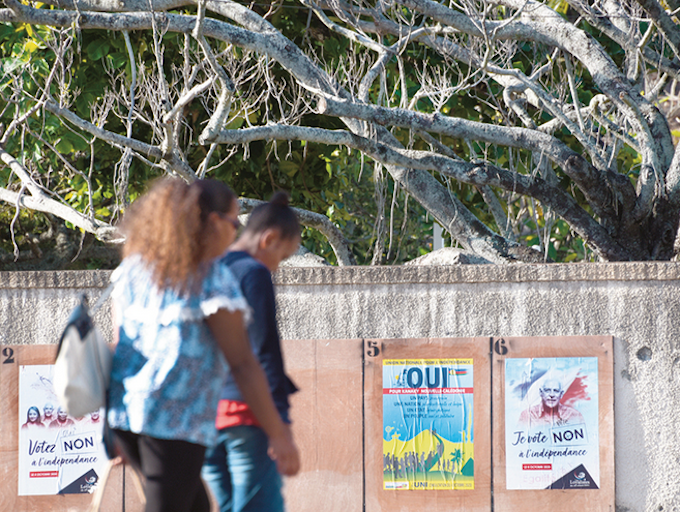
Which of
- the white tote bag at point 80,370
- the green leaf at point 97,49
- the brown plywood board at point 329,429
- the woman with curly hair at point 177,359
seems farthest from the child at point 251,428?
the green leaf at point 97,49

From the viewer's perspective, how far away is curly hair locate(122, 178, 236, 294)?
2.35 m

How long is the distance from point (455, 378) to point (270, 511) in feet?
7.98

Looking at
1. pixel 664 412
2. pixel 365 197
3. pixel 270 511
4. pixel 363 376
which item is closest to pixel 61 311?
pixel 363 376

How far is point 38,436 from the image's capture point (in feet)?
16.2

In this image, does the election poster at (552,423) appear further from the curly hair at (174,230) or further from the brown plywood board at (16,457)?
the curly hair at (174,230)

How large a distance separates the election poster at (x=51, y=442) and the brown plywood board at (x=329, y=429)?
1269mm

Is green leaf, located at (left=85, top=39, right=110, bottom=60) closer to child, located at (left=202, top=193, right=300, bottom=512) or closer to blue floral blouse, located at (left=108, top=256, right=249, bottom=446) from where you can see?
child, located at (left=202, top=193, right=300, bottom=512)

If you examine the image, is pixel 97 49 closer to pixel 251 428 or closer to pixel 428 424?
pixel 428 424

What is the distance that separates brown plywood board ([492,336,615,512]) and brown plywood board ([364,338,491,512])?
0.20 feet

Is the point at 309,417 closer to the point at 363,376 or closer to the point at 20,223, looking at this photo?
the point at 363,376

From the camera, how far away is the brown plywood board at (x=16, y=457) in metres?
4.90

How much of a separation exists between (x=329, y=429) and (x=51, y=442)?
5.78 feet

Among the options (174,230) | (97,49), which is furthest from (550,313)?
(97,49)

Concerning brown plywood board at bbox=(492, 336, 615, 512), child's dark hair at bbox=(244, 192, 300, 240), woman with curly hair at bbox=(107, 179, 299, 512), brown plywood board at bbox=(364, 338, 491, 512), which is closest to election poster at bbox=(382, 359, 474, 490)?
brown plywood board at bbox=(364, 338, 491, 512)
